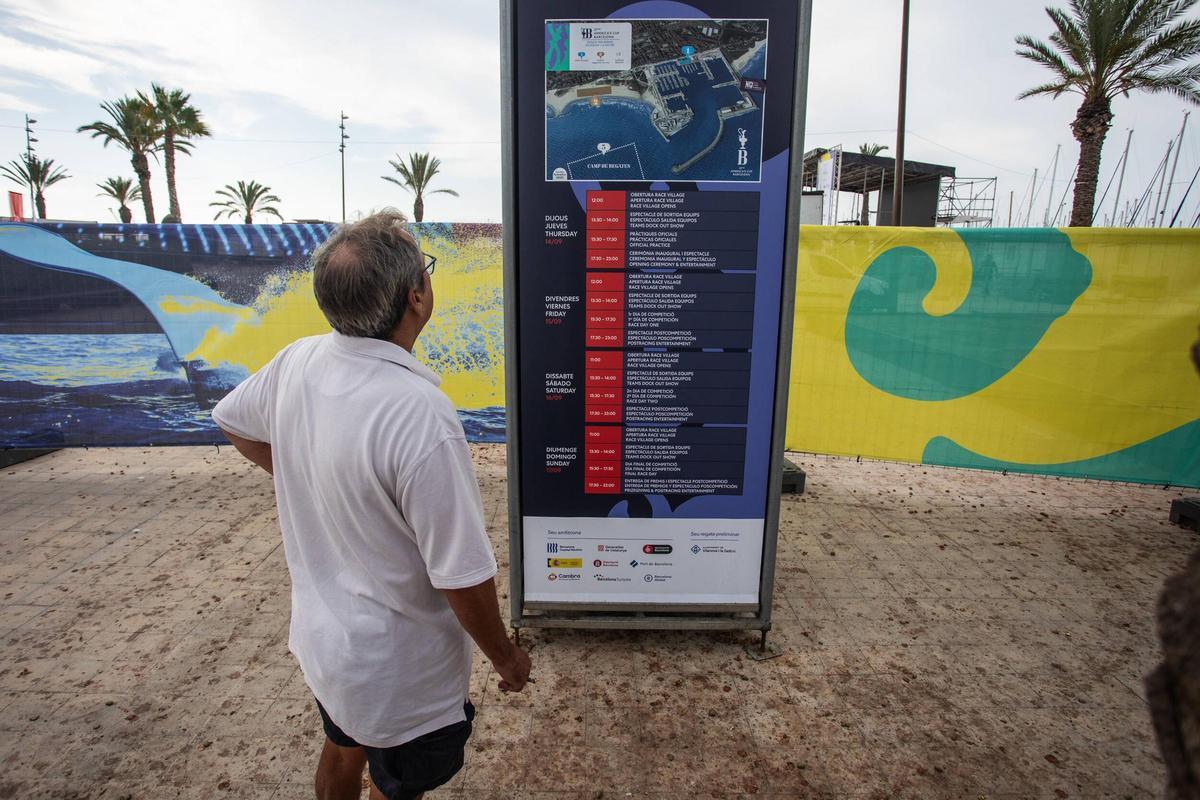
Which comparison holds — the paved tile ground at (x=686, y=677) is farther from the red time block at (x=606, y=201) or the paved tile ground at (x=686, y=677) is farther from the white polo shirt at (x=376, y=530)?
the red time block at (x=606, y=201)

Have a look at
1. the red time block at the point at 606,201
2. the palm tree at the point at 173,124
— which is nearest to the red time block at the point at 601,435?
the red time block at the point at 606,201

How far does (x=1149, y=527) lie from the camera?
5.20m

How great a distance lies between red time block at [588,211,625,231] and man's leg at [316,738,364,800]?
2.23 meters

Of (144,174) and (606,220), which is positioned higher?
(144,174)

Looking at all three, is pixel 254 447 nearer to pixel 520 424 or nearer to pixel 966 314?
pixel 520 424

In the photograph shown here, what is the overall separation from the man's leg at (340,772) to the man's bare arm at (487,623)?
61 cm

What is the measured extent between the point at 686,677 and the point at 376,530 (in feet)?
7.12

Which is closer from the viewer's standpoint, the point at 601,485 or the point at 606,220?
the point at 606,220

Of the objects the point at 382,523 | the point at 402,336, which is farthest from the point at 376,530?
the point at 402,336

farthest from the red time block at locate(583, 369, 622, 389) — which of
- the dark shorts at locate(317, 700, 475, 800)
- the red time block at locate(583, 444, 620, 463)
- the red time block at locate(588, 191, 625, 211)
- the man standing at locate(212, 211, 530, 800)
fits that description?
the dark shorts at locate(317, 700, 475, 800)

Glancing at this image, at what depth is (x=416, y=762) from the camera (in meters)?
1.79

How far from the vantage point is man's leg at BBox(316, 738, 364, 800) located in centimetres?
198

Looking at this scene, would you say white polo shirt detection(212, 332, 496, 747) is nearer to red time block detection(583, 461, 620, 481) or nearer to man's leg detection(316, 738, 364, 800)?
man's leg detection(316, 738, 364, 800)

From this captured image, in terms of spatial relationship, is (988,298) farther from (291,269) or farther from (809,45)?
(291,269)
